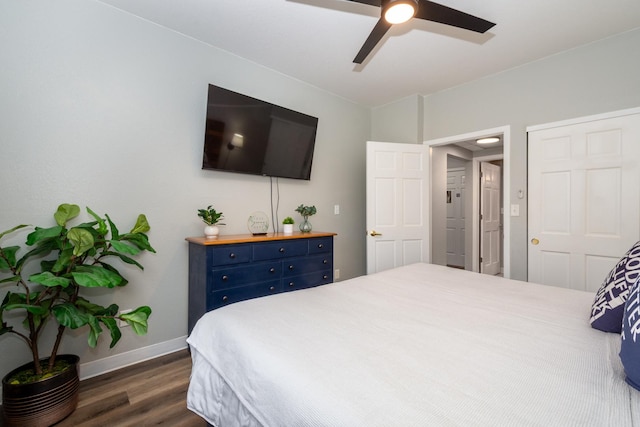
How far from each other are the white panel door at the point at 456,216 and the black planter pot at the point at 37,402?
5.98 m

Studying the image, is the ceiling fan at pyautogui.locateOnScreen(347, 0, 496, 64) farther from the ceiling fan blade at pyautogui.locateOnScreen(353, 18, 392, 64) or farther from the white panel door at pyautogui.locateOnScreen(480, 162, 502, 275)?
the white panel door at pyautogui.locateOnScreen(480, 162, 502, 275)

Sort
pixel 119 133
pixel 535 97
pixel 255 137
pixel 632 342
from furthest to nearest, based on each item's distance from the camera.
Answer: pixel 535 97 < pixel 255 137 < pixel 119 133 < pixel 632 342

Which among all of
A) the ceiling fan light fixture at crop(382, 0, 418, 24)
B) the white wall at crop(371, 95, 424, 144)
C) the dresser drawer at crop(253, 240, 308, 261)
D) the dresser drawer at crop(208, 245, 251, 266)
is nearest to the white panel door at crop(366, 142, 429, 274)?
the white wall at crop(371, 95, 424, 144)

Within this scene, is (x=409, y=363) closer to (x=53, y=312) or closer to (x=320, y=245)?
(x=53, y=312)

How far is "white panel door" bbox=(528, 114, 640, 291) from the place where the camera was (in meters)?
2.30

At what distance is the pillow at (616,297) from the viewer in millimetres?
1047

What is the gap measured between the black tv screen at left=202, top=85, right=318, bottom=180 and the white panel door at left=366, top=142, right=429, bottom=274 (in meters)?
0.87

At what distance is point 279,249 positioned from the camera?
97.9 inches

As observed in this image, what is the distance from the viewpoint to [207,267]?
6.84 feet

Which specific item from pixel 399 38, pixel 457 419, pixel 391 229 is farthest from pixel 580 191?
pixel 457 419

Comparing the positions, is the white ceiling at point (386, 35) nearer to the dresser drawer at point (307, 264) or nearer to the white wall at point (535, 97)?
the white wall at point (535, 97)

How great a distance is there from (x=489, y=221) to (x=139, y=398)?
18.2 feet

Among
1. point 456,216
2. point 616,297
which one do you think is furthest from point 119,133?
point 456,216

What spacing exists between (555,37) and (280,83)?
257 centimetres
